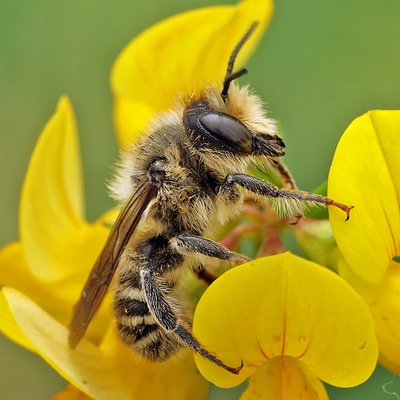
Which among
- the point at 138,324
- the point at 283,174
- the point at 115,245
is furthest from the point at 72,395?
the point at 283,174

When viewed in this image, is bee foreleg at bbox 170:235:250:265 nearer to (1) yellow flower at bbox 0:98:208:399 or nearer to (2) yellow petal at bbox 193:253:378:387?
(2) yellow petal at bbox 193:253:378:387

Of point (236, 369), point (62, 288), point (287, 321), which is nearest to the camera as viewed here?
point (287, 321)

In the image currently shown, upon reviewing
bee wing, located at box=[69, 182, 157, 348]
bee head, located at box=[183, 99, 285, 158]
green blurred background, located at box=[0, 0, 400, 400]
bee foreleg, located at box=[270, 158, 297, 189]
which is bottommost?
green blurred background, located at box=[0, 0, 400, 400]

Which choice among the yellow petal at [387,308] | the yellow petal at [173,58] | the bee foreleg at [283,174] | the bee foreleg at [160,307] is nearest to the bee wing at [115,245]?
the bee foreleg at [160,307]

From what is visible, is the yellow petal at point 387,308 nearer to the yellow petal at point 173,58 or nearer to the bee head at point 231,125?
the bee head at point 231,125

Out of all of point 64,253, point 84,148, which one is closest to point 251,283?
Answer: point 64,253

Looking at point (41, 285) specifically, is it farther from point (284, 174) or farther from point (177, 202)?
point (284, 174)

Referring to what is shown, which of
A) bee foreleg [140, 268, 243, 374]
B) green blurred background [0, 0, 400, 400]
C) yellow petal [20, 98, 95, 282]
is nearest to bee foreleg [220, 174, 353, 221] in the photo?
bee foreleg [140, 268, 243, 374]
